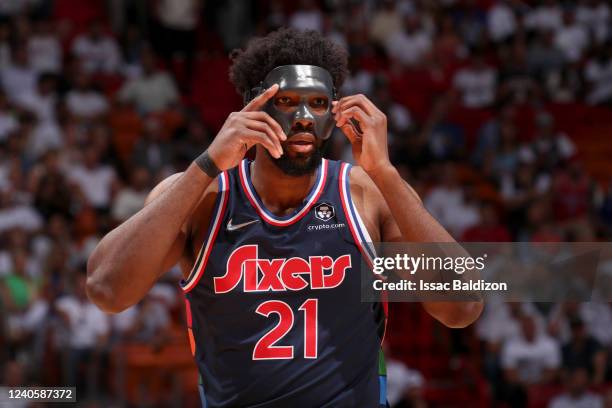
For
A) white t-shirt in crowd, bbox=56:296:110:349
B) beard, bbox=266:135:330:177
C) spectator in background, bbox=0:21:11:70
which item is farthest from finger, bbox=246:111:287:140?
spectator in background, bbox=0:21:11:70

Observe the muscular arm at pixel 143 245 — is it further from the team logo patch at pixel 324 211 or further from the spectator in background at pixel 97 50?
the spectator in background at pixel 97 50

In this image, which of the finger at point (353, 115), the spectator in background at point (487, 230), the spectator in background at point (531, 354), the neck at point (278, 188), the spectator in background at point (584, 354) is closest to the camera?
the finger at point (353, 115)

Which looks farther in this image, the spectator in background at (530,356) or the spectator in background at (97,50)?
the spectator in background at (97,50)

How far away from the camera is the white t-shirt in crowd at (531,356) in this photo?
11.1 meters

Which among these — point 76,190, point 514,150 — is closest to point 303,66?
point 76,190

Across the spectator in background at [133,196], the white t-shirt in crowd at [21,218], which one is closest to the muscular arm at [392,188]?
the white t-shirt in crowd at [21,218]

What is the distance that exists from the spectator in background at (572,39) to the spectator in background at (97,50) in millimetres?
7183

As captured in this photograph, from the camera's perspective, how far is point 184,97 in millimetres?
15570

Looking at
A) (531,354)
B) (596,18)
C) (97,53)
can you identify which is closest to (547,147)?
(596,18)

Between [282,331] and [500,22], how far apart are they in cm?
1424

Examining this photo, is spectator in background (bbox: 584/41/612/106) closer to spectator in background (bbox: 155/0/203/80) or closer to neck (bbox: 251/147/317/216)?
spectator in background (bbox: 155/0/203/80)

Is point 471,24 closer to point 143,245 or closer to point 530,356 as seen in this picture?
point 530,356

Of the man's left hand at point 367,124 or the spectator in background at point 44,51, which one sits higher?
the spectator in background at point 44,51

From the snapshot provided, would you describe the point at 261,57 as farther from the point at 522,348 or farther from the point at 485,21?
the point at 485,21
